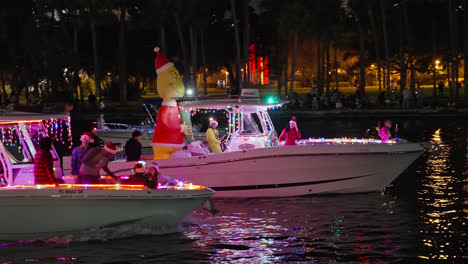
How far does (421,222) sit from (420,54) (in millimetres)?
74716

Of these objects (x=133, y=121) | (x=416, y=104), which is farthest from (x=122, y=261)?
(x=416, y=104)

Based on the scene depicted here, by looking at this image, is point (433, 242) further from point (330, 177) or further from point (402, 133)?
point (402, 133)

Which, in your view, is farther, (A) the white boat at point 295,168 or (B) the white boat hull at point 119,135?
(B) the white boat hull at point 119,135

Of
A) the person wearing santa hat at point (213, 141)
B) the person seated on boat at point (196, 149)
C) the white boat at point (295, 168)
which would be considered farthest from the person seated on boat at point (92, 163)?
the person wearing santa hat at point (213, 141)

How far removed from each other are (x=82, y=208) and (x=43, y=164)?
1.11 metres

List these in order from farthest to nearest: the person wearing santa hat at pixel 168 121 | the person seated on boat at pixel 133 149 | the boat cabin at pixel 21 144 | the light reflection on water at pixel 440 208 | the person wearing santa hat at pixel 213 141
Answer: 1. the person wearing santa hat at pixel 213 141
2. the person wearing santa hat at pixel 168 121
3. the person seated on boat at pixel 133 149
4. the boat cabin at pixel 21 144
5. the light reflection on water at pixel 440 208

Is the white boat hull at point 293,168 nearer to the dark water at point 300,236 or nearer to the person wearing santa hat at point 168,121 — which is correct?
the dark water at point 300,236

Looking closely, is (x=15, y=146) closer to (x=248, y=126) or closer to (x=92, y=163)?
(x=92, y=163)

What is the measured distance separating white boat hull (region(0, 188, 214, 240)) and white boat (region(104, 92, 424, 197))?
3892mm

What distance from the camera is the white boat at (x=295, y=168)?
18.2m

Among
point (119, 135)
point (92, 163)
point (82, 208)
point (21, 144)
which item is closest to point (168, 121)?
point (92, 163)

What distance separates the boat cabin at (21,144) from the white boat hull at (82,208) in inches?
30.6

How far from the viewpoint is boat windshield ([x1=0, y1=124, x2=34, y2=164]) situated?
48.2 feet

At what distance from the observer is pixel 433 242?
14.1 metres
